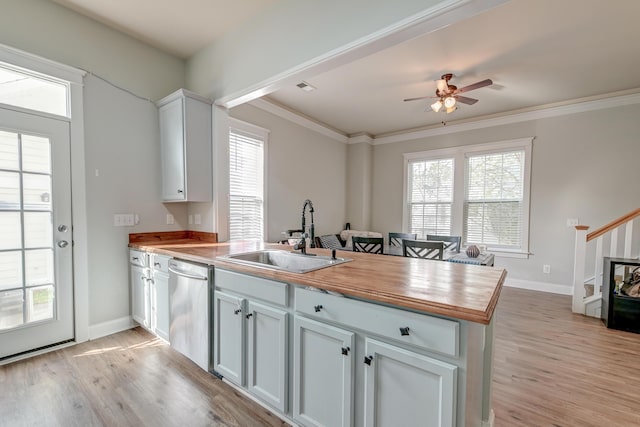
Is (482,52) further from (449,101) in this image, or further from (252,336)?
(252,336)

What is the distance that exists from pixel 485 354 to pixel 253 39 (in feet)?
9.98

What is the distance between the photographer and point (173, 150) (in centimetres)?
289

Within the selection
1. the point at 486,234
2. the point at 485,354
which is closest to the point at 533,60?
the point at 486,234

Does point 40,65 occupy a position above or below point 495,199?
above

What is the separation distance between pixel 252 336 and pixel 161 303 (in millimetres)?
1254

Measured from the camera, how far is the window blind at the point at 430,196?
5250mm

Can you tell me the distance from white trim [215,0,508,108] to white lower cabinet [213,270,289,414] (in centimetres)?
165

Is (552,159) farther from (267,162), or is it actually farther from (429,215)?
(267,162)

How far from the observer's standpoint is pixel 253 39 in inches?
102

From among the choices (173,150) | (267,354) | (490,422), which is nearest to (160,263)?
(173,150)

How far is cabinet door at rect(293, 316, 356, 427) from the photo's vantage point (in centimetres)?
128

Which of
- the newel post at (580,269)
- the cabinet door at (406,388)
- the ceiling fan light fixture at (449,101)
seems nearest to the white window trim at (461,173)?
the newel post at (580,269)

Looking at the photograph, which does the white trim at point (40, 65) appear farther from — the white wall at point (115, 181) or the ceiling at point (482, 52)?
the ceiling at point (482, 52)

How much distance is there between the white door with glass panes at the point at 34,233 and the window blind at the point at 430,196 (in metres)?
5.24
